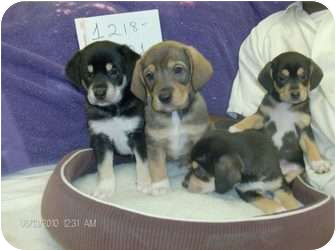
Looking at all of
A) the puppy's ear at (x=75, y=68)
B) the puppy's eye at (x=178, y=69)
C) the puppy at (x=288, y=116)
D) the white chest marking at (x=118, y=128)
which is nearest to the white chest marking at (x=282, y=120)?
the puppy at (x=288, y=116)

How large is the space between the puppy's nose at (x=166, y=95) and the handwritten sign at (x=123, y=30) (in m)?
0.28

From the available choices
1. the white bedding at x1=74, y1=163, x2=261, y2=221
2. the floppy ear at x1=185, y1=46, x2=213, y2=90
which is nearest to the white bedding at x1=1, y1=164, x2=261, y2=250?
the white bedding at x1=74, y1=163, x2=261, y2=221

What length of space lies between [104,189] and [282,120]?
0.60m

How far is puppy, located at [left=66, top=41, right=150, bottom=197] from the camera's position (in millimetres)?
1544

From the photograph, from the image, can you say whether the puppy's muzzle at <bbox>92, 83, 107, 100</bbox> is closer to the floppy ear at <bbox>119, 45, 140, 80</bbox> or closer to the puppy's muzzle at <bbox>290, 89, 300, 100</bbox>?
the floppy ear at <bbox>119, 45, 140, 80</bbox>

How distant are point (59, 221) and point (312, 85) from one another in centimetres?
86

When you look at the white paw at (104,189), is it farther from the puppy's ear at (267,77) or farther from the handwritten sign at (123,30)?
the puppy's ear at (267,77)

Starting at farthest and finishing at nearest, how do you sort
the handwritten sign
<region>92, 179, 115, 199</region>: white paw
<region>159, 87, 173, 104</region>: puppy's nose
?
the handwritten sign < <region>92, 179, 115, 199</region>: white paw < <region>159, 87, 173, 104</region>: puppy's nose

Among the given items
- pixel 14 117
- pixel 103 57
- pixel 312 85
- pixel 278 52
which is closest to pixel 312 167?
pixel 312 85

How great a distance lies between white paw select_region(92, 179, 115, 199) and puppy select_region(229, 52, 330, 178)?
0.42 meters

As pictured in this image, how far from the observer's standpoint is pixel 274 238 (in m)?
1.40

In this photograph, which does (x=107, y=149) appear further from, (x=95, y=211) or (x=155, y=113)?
(x=95, y=211)

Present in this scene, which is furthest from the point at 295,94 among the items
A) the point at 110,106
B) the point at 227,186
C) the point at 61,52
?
the point at 61,52

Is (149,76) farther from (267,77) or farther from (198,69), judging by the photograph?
(267,77)
